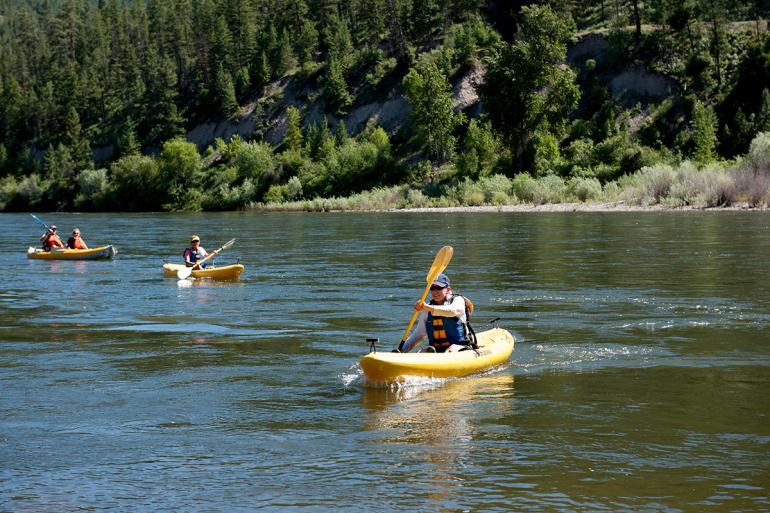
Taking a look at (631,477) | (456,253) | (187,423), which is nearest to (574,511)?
(631,477)

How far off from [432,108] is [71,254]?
153 ft

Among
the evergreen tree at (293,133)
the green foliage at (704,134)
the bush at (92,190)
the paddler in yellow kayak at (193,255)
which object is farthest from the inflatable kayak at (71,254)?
the bush at (92,190)

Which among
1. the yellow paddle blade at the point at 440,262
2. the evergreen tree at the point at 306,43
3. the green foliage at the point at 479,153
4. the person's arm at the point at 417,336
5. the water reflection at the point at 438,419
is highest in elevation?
the evergreen tree at the point at 306,43

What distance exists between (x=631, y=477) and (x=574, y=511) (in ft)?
3.55

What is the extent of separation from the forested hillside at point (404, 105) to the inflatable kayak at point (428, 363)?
135 feet

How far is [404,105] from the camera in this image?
9162 centimetres

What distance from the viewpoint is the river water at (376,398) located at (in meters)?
8.74

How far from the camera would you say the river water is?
8742mm

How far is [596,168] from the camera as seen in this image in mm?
67438

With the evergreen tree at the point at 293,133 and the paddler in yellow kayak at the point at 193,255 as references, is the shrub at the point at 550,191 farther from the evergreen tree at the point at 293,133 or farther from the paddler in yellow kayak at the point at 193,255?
the paddler in yellow kayak at the point at 193,255

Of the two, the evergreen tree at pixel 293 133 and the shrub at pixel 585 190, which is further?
the evergreen tree at pixel 293 133

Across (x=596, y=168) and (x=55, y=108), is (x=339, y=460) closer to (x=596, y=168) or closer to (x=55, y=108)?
(x=596, y=168)

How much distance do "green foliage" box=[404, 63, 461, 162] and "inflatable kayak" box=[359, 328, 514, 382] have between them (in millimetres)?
63850

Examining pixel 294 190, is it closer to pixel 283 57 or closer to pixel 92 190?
pixel 92 190
